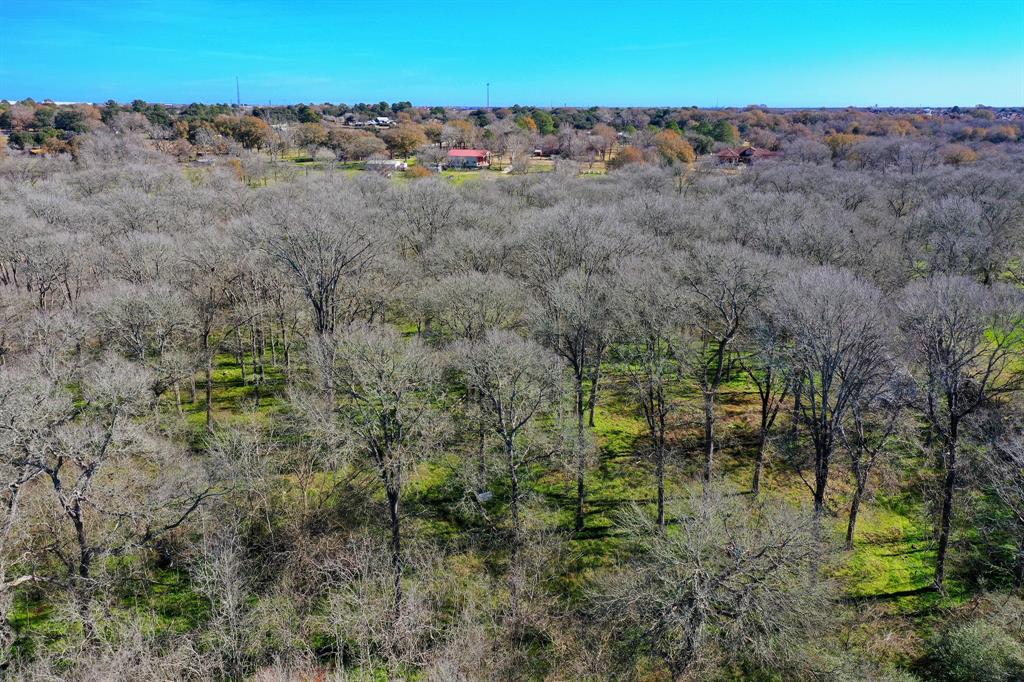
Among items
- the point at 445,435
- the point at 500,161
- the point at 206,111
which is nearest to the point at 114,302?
the point at 445,435

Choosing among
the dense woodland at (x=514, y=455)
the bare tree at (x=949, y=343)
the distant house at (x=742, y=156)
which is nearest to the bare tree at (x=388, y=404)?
the dense woodland at (x=514, y=455)

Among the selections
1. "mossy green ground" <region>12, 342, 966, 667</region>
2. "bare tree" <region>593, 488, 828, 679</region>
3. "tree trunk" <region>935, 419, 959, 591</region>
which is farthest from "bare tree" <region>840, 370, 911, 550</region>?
"bare tree" <region>593, 488, 828, 679</region>

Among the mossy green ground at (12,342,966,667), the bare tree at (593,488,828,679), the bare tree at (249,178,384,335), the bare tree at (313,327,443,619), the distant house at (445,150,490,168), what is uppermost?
the distant house at (445,150,490,168)

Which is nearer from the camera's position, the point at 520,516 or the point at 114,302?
the point at 520,516

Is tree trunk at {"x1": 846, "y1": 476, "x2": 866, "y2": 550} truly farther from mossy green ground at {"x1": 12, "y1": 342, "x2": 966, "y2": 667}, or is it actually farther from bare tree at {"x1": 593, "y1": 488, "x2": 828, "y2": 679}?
bare tree at {"x1": 593, "y1": 488, "x2": 828, "y2": 679}

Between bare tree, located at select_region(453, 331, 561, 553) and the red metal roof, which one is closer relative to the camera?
bare tree, located at select_region(453, 331, 561, 553)

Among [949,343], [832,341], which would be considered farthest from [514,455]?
[949,343]

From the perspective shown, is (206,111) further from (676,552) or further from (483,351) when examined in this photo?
(676,552)

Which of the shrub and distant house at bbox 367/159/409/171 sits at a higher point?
distant house at bbox 367/159/409/171
